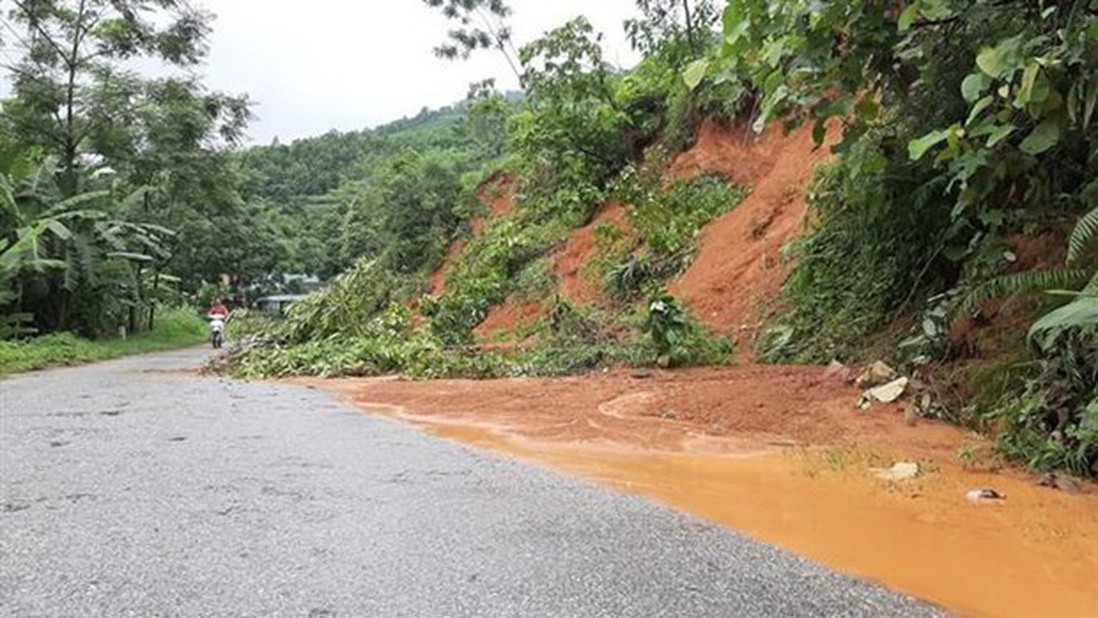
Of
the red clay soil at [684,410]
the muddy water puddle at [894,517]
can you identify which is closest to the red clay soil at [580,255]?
the red clay soil at [684,410]

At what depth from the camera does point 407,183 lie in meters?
27.6

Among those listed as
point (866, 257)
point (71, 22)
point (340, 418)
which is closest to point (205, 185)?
point (71, 22)

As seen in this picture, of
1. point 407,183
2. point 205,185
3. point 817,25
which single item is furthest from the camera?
point 407,183

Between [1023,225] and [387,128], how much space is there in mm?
80026

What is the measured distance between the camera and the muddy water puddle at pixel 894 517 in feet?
10.8

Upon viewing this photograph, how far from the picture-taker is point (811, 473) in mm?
5285

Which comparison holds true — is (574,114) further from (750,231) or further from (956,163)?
(956,163)

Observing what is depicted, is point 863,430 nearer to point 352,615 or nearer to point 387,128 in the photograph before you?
point 352,615

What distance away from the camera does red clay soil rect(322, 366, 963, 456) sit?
20.7ft

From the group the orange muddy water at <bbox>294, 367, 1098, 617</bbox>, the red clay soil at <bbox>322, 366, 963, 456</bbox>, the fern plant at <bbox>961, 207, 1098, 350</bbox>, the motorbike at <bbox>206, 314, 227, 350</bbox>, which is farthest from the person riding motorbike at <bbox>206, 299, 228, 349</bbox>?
the fern plant at <bbox>961, 207, 1098, 350</bbox>

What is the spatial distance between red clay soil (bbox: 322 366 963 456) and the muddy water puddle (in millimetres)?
436

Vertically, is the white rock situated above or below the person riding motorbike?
below

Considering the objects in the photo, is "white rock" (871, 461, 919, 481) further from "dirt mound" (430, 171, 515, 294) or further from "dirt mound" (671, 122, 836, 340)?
"dirt mound" (430, 171, 515, 294)

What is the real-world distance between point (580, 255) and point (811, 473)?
14284 mm
